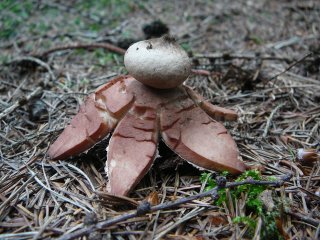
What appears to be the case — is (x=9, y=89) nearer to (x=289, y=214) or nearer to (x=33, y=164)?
(x=33, y=164)

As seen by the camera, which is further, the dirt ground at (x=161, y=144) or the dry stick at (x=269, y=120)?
the dry stick at (x=269, y=120)

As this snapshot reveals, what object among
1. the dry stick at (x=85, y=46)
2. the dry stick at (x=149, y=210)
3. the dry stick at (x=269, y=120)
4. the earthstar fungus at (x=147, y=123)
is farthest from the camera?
the dry stick at (x=85, y=46)

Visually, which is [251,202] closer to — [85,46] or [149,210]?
[149,210]

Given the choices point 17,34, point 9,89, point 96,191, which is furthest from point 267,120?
point 17,34

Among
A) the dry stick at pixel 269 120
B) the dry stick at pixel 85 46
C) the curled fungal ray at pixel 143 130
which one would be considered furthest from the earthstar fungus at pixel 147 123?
the dry stick at pixel 85 46

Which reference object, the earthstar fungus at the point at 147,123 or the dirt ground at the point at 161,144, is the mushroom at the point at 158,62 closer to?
the earthstar fungus at the point at 147,123

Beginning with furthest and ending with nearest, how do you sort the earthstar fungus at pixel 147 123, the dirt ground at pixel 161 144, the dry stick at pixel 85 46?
the dry stick at pixel 85 46
the earthstar fungus at pixel 147 123
the dirt ground at pixel 161 144

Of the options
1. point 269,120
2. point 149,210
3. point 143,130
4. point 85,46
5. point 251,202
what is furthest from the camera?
point 85,46

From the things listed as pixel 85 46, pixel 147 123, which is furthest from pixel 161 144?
pixel 85 46
